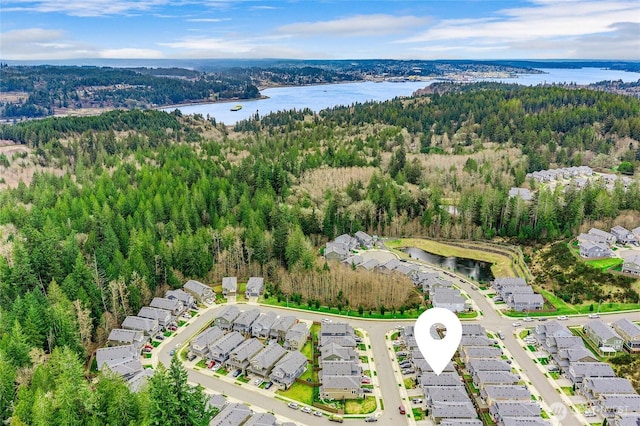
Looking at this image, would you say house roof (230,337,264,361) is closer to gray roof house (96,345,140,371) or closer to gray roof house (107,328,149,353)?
gray roof house (96,345,140,371)

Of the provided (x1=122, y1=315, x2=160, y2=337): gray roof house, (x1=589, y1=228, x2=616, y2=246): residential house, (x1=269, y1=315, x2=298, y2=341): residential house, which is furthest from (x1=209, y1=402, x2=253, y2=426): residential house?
(x1=589, y1=228, x2=616, y2=246): residential house

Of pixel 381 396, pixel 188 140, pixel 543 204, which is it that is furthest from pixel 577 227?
pixel 188 140

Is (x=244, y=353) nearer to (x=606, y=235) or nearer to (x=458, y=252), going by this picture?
(x=458, y=252)

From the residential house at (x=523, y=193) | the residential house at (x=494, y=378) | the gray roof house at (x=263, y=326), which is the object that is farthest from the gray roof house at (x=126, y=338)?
the residential house at (x=523, y=193)

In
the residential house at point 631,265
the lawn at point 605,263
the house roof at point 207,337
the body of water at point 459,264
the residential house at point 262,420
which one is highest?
the residential house at point 631,265

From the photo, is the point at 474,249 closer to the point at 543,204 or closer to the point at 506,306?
the point at 543,204

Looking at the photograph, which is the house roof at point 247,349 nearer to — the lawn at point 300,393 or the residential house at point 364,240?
the lawn at point 300,393
